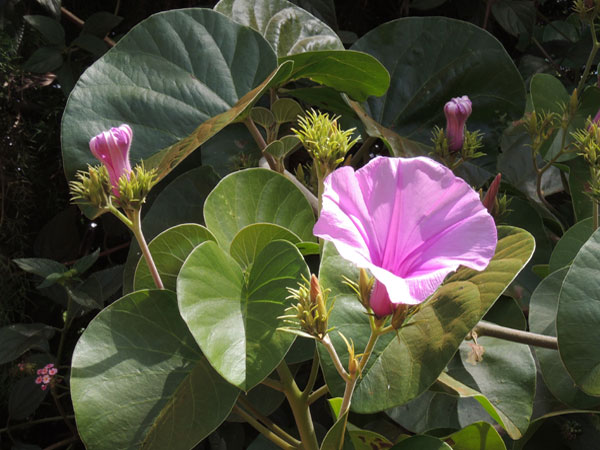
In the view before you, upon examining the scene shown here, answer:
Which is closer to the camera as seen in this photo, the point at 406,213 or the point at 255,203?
the point at 406,213

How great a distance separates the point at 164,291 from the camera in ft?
1.95

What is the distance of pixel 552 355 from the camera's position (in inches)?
24.9

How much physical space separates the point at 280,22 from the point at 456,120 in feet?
1.21

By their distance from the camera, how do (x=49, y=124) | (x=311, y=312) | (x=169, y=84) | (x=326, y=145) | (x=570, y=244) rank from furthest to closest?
(x=49, y=124), (x=169, y=84), (x=570, y=244), (x=326, y=145), (x=311, y=312)

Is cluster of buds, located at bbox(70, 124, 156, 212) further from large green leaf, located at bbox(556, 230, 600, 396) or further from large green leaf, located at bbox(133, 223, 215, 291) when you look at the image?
large green leaf, located at bbox(556, 230, 600, 396)

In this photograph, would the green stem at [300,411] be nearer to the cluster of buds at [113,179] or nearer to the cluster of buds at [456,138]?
the cluster of buds at [113,179]

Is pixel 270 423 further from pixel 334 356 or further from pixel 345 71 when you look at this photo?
pixel 345 71

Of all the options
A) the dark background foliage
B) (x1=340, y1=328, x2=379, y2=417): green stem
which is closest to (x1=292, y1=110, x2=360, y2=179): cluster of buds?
(x1=340, y1=328, x2=379, y2=417): green stem

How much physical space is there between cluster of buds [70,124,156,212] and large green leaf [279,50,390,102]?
28 centimetres

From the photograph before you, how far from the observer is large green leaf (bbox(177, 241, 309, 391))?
0.52 meters

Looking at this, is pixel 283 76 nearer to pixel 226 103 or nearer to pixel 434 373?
pixel 226 103

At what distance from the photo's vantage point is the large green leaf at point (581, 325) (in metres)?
0.52

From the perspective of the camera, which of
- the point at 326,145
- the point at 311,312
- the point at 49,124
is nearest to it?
the point at 311,312

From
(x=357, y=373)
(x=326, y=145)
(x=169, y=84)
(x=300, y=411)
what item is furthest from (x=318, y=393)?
(x=169, y=84)
